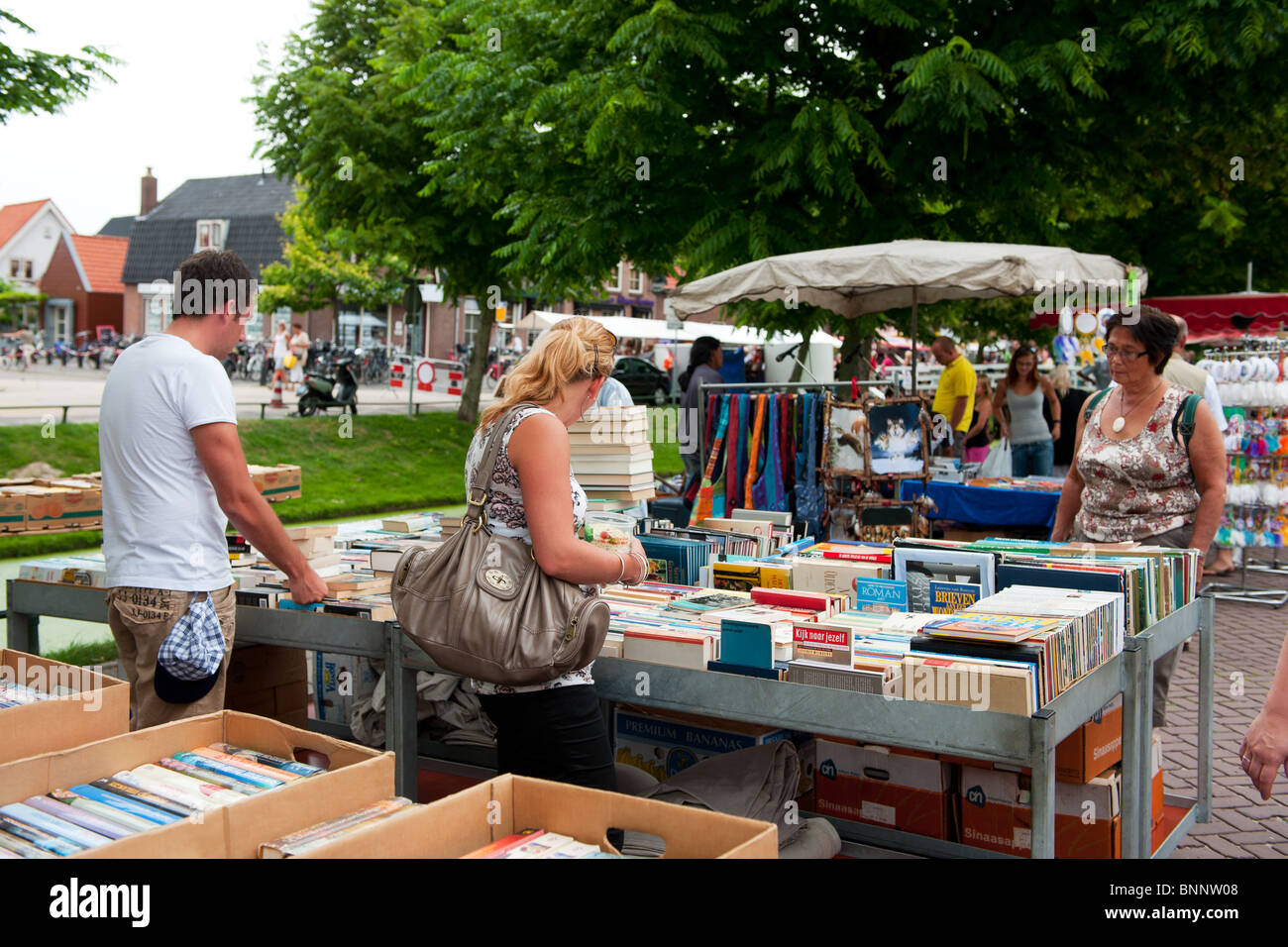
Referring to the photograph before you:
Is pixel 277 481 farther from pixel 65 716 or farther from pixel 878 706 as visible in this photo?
pixel 878 706

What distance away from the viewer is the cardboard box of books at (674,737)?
3898 mm

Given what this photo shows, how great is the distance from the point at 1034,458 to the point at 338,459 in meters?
9.95

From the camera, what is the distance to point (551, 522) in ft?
9.05

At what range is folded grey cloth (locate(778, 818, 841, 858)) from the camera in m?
3.11

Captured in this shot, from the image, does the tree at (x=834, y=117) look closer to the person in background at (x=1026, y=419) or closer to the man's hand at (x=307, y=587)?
the person in background at (x=1026, y=419)

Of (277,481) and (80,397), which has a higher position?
(80,397)

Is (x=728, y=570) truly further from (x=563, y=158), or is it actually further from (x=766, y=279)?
(x=563, y=158)

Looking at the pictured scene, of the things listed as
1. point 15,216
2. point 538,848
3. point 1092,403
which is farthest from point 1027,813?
point 15,216

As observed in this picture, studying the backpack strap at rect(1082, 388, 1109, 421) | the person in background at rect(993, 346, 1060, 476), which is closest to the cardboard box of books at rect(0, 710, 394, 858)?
the backpack strap at rect(1082, 388, 1109, 421)

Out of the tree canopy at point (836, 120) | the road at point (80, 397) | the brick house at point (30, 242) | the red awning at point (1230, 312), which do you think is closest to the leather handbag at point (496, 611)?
the tree canopy at point (836, 120)

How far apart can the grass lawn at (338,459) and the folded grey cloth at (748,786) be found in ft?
30.4

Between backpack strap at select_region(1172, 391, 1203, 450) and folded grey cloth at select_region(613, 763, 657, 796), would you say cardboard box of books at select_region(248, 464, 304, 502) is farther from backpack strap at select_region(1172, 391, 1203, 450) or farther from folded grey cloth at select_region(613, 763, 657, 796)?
backpack strap at select_region(1172, 391, 1203, 450)

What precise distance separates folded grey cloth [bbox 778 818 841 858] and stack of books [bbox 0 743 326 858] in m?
1.39
